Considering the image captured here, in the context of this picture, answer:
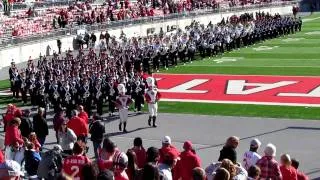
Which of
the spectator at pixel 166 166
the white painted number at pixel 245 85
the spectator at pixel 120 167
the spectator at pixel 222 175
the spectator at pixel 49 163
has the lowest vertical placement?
the white painted number at pixel 245 85

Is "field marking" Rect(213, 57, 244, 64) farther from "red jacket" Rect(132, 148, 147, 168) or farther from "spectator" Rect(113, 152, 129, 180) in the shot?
"spectator" Rect(113, 152, 129, 180)

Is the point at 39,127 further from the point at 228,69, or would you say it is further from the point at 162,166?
the point at 228,69

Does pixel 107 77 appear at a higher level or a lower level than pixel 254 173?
lower

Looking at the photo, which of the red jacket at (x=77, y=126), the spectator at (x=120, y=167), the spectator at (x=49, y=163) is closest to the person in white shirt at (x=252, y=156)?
the spectator at (x=120, y=167)

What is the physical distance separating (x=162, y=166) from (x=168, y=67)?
19216 millimetres

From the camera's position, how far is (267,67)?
2738 centimetres

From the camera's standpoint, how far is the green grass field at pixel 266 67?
18.6 m

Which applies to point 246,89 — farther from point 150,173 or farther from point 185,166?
point 150,173

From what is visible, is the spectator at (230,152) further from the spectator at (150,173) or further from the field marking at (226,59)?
the field marking at (226,59)

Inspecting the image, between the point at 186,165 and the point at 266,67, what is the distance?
18.6 m

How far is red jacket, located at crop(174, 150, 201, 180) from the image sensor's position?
365 inches

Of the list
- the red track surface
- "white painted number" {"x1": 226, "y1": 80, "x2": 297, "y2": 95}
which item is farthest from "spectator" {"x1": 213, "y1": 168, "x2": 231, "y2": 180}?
"white painted number" {"x1": 226, "y1": 80, "x2": 297, "y2": 95}

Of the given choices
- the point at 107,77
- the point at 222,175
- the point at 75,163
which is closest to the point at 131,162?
the point at 75,163

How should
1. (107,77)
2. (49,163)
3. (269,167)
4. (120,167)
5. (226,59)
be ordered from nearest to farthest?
(120,167), (269,167), (49,163), (107,77), (226,59)
